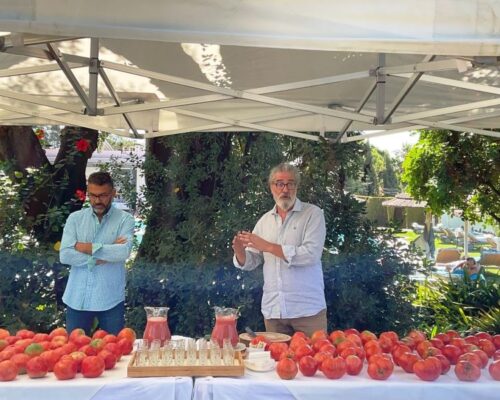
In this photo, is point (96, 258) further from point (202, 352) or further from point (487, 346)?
point (487, 346)

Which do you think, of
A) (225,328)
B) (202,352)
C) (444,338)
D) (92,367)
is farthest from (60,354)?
(444,338)

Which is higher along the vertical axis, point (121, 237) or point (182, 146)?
point (182, 146)

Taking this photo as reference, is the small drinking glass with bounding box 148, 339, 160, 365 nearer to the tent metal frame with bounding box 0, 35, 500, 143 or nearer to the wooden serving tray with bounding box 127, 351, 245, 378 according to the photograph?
the wooden serving tray with bounding box 127, 351, 245, 378

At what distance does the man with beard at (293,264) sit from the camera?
2.98m

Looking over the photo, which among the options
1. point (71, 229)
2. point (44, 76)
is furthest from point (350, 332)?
point (44, 76)

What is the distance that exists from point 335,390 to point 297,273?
1.14 m

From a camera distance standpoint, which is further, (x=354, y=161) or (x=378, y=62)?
(x=354, y=161)

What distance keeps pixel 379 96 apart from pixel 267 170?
88.1 inches

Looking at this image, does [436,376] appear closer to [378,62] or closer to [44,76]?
[378,62]

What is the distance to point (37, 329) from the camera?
4.91 m

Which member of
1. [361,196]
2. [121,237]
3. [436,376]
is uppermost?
[361,196]

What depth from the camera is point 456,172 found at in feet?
22.7

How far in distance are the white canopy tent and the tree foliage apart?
3093 mm

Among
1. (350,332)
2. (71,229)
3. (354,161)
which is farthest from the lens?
(354,161)
